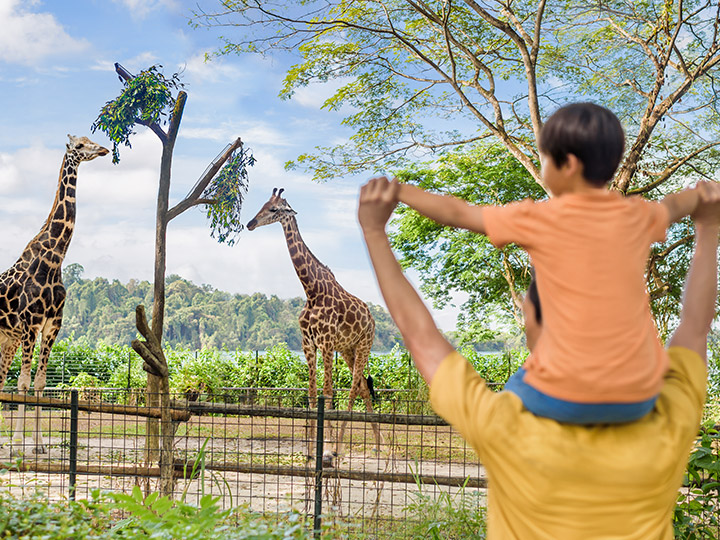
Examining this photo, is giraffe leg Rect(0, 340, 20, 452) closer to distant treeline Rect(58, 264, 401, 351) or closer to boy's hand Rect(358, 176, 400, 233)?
boy's hand Rect(358, 176, 400, 233)

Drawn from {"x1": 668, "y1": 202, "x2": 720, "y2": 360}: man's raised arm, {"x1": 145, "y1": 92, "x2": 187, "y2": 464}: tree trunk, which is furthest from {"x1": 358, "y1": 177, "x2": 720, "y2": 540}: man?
{"x1": 145, "y1": 92, "x2": 187, "y2": 464}: tree trunk

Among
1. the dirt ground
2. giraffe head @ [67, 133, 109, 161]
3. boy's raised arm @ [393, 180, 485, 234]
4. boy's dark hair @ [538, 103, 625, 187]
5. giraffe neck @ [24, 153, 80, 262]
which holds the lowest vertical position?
the dirt ground

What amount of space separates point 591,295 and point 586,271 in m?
0.04

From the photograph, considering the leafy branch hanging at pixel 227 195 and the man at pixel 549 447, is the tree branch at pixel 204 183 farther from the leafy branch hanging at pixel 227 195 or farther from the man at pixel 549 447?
the man at pixel 549 447

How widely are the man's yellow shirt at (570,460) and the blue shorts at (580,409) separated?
0.06 feet

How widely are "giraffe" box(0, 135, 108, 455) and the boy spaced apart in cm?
630

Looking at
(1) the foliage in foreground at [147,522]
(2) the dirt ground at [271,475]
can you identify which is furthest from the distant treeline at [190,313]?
(1) the foliage in foreground at [147,522]

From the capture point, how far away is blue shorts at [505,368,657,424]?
3.41ft

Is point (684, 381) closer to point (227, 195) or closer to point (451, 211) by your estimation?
Answer: point (451, 211)

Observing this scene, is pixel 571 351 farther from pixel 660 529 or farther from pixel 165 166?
pixel 165 166

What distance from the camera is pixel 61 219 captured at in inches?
267

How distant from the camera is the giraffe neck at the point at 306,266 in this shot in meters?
6.79

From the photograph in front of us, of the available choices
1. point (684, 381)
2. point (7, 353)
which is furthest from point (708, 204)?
point (7, 353)

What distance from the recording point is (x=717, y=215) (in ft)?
4.41
